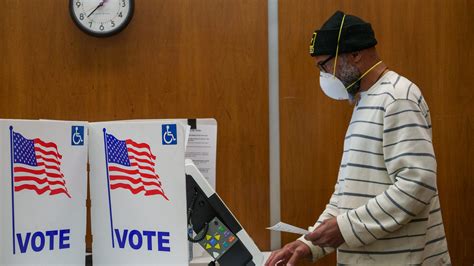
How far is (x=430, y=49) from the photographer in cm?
260

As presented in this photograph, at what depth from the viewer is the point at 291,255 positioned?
170 cm

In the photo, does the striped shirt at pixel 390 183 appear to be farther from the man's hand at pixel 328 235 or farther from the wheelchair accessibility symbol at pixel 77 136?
the wheelchair accessibility symbol at pixel 77 136

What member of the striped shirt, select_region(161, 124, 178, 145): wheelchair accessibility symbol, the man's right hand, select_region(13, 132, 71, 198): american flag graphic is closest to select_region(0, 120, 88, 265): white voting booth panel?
select_region(13, 132, 71, 198): american flag graphic

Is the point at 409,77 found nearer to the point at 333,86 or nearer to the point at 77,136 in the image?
the point at 333,86

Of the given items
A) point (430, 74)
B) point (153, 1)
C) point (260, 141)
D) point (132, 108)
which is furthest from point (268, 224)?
point (153, 1)

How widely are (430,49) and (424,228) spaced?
1334 mm

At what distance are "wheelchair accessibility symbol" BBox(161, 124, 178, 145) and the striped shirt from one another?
567 mm

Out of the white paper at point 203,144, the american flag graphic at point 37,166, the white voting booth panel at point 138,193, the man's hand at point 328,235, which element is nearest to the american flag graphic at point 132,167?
the white voting booth panel at point 138,193

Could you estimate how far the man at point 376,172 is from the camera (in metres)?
1.46

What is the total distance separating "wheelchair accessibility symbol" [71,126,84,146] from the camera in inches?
55.1

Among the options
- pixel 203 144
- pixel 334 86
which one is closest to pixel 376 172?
pixel 334 86

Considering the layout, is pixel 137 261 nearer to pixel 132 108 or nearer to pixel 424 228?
pixel 424 228

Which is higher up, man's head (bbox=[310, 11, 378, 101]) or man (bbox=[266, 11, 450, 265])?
man's head (bbox=[310, 11, 378, 101])

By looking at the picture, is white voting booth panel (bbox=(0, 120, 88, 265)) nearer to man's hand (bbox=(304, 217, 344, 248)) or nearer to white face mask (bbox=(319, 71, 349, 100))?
man's hand (bbox=(304, 217, 344, 248))
